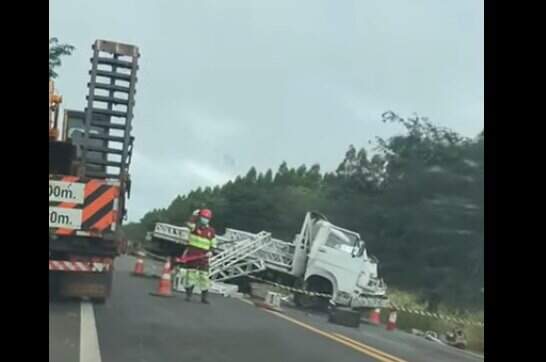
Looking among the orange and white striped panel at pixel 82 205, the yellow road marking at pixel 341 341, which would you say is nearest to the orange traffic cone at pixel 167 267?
the orange and white striped panel at pixel 82 205

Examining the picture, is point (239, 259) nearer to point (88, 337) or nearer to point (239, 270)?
point (239, 270)

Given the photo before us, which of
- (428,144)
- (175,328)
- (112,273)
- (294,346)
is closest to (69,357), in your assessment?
(175,328)

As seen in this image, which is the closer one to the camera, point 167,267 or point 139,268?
point 167,267

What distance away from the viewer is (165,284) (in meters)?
11.5

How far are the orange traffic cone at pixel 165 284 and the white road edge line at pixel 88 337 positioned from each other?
86 cm

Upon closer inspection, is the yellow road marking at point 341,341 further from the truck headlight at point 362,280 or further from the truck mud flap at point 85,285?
the truck mud flap at point 85,285

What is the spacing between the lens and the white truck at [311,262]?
11703 mm

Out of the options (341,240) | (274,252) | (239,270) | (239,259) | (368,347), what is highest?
(341,240)

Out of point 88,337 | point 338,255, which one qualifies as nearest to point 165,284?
point 88,337

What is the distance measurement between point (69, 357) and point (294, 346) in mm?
2440

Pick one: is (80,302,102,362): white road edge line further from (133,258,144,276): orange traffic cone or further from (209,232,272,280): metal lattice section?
(209,232,272,280): metal lattice section

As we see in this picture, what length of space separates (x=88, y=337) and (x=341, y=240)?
502 cm

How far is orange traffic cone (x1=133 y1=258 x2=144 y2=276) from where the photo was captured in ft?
39.9
